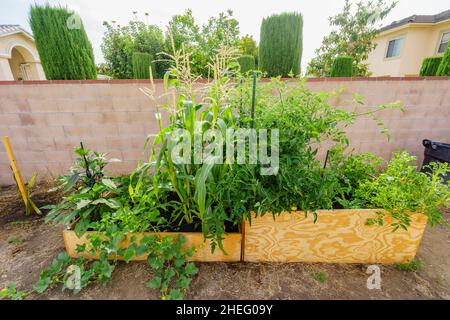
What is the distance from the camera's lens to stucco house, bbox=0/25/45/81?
784 centimetres

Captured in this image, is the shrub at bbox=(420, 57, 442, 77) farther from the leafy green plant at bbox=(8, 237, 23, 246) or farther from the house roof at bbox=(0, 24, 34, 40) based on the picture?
the house roof at bbox=(0, 24, 34, 40)

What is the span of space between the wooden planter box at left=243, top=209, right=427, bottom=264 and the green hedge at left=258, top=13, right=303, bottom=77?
2422mm

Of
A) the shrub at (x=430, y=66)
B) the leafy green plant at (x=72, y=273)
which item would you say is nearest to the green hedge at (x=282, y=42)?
the shrub at (x=430, y=66)

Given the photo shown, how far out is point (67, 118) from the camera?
2.58 m

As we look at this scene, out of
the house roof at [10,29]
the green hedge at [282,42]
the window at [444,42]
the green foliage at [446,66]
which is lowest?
the green foliage at [446,66]

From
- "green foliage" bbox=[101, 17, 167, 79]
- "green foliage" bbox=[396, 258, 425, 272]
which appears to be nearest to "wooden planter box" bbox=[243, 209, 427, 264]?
"green foliage" bbox=[396, 258, 425, 272]

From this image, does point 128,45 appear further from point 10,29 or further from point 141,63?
point 10,29

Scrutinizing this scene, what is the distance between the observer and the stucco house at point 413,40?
29.9ft

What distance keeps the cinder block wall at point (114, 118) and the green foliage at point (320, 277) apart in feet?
6.76

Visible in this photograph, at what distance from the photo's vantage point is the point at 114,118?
261cm

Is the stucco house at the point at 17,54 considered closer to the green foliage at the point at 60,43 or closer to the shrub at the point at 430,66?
the green foliage at the point at 60,43

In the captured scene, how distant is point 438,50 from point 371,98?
429 inches
